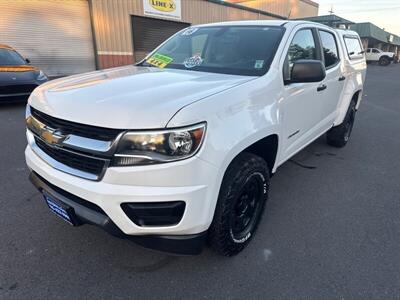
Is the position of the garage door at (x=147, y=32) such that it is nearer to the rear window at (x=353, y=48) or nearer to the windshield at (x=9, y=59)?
the windshield at (x=9, y=59)

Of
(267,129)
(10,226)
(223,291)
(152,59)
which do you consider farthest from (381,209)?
(10,226)

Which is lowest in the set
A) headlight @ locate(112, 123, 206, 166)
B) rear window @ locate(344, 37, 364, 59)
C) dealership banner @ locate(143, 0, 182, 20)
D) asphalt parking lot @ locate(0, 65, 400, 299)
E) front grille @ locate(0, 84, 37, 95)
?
asphalt parking lot @ locate(0, 65, 400, 299)

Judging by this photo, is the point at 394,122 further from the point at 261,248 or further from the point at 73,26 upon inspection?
the point at 73,26

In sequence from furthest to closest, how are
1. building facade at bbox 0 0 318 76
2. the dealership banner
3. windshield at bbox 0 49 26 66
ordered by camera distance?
the dealership banner, building facade at bbox 0 0 318 76, windshield at bbox 0 49 26 66

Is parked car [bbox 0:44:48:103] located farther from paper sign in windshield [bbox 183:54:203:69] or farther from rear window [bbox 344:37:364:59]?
rear window [bbox 344:37:364:59]

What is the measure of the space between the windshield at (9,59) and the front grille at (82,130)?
683cm

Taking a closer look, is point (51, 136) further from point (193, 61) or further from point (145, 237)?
point (193, 61)

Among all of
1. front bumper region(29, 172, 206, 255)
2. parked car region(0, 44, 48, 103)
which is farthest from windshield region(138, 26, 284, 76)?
parked car region(0, 44, 48, 103)

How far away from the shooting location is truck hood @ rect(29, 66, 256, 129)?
1.67m

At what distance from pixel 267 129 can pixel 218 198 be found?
2.28 ft

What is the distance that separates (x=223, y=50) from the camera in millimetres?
2988

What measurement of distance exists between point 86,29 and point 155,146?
1419 centimetres

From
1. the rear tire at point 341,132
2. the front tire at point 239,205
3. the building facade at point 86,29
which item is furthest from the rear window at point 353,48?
the building facade at point 86,29

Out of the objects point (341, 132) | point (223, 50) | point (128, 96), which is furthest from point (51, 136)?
point (341, 132)
